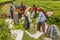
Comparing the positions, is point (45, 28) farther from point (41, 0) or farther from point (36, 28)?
point (41, 0)

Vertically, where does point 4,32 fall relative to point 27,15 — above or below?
above

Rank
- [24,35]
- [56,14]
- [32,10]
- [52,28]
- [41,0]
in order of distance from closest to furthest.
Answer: [52,28] < [24,35] < [56,14] < [32,10] < [41,0]

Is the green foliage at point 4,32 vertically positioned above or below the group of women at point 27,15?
above

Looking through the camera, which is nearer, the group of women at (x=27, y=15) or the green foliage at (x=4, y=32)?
the green foliage at (x=4, y=32)

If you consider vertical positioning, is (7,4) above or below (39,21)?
below

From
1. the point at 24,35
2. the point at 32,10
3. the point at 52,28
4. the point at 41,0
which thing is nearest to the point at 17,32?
the point at 24,35

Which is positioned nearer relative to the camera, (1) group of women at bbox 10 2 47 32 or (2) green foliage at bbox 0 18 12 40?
(2) green foliage at bbox 0 18 12 40

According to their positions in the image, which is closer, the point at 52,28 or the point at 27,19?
the point at 52,28

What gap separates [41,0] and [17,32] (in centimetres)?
956

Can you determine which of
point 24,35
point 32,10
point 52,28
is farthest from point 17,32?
point 32,10

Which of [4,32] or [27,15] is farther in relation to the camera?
[27,15]

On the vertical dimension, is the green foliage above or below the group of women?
above

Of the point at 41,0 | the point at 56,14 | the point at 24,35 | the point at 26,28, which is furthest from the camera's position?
the point at 41,0

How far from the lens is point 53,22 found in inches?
733
